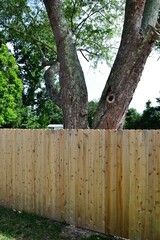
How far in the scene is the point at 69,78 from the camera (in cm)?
725

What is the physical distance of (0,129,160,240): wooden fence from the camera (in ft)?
15.7

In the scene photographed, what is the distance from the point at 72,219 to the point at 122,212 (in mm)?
1105

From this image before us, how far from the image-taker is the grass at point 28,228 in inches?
205

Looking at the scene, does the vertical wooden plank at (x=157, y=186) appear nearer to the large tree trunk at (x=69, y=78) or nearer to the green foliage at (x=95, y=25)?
Result: the large tree trunk at (x=69, y=78)

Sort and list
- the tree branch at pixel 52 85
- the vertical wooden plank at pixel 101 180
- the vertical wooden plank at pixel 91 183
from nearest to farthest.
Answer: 1. the vertical wooden plank at pixel 101 180
2. the vertical wooden plank at pixel 91 183
3. the tree branch at pixel 52 85

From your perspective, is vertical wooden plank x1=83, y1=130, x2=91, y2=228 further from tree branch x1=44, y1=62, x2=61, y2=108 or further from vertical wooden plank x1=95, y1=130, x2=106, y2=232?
tree branch x1=44, y1=62, x2=61, y2=108

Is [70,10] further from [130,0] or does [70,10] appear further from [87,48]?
[130,0]

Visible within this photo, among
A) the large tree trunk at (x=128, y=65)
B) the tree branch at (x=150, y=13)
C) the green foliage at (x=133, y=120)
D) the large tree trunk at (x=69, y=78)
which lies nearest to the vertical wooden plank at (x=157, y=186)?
the large tree trunk at (x=128, y=65)

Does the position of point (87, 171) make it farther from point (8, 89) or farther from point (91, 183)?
point (8, 89)

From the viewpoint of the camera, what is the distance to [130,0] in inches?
273

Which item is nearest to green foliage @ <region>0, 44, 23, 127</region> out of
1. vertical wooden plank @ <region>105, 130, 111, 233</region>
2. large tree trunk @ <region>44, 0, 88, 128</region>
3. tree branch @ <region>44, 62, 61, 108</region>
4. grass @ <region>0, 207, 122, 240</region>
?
tree branch @ <region>44, 62, 61, 108</region>

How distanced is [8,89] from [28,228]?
47.7 feet

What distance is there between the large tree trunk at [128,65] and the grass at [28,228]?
2174 millimetres

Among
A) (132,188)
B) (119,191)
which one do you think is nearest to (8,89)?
(119,191)
